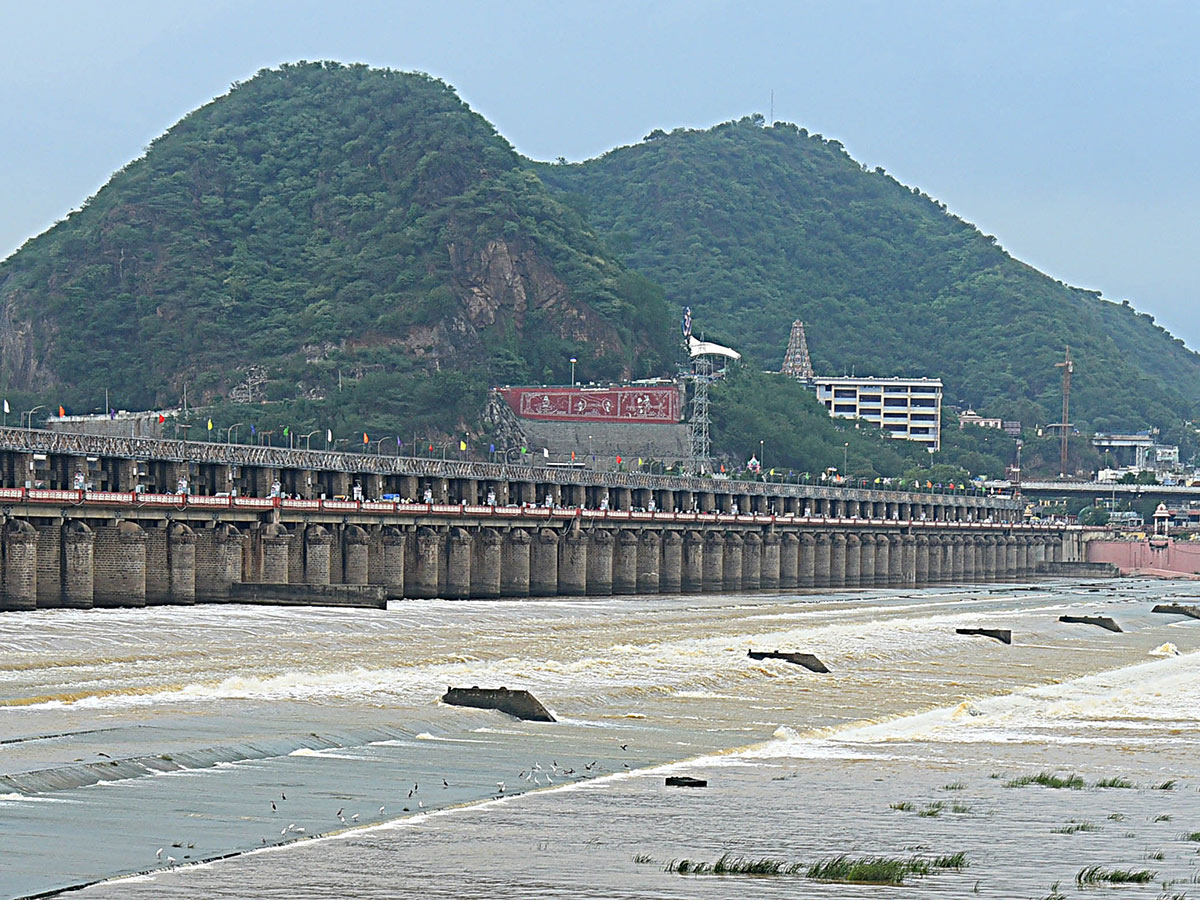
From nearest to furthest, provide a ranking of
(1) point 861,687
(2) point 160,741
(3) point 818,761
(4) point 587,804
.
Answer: (4) point 587,804, (2) point 160,741, (3) point 818,761, (1) point 861,687

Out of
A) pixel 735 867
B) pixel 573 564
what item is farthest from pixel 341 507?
pixel 735 867

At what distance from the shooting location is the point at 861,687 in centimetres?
5597

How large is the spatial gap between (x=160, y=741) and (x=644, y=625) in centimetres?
4956

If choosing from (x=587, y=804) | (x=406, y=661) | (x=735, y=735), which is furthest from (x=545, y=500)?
(x=587, y=804)

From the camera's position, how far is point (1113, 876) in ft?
84.0

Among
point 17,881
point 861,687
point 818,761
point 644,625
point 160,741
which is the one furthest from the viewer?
point 644,625

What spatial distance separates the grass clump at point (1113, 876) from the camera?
83.0 ft

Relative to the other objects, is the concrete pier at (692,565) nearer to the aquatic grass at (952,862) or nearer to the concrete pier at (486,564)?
the concrete pier at (486,564)

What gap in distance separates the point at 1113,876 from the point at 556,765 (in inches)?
495

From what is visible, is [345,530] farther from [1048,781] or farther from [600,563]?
[1048,781]

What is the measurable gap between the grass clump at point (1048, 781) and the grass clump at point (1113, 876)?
9.32 metres

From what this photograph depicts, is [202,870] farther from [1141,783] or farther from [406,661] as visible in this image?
[406,661]

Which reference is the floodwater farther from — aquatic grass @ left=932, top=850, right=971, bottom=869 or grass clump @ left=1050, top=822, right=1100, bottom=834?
aquatic grass @ left=932, top=850, right=971, bottom=869

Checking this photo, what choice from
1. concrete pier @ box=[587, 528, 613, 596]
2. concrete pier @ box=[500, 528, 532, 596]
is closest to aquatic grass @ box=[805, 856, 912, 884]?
concrete pier @ box=[500, 528, 532, 596]
